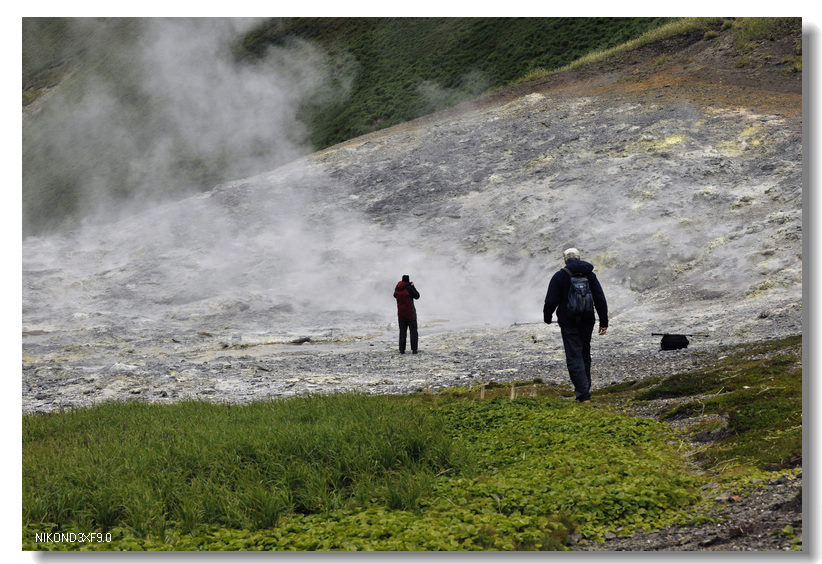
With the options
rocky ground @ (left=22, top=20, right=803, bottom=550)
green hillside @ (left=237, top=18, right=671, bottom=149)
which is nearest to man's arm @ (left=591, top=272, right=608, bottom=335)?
rocky ground @ (left=22, top=20, right=803, bottom=550)

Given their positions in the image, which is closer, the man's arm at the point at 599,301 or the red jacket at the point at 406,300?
the man's arm at the point at 599,301

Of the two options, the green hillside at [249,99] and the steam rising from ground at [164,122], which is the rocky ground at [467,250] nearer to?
the green hillside at [249,99]

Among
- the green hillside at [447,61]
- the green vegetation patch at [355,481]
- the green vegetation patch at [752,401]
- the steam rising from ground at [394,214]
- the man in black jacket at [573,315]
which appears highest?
the green hillside at [447,61]

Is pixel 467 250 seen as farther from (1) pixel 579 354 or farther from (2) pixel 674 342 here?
(1) pixel 579 354

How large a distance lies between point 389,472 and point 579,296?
13.6 ft

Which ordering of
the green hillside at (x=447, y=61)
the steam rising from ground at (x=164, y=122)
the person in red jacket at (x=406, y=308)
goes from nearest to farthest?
the person in red jacket at (x=406, y=308), the steam rising from ground at (x=164, y=122), the green hillside at (x=447, y=61)

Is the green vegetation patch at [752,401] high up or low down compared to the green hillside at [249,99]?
down

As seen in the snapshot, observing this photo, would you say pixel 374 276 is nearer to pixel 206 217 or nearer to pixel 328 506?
pixel 206 217

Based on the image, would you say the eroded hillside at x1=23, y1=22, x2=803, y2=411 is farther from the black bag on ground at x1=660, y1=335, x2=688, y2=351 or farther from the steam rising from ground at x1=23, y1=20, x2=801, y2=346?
the black bag on ground at x1=660, y1=335, x2=688, y2=351

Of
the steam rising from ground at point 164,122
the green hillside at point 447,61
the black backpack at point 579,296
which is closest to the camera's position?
the black backpack at point 579,296

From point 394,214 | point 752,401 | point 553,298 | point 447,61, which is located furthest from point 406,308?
point 447,61

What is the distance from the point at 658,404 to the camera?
1078 centimetres

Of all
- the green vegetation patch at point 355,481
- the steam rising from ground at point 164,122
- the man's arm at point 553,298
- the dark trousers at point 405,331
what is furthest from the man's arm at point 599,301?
the steam rising from ground at point 164,122

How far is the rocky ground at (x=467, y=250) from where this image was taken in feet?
57.5
